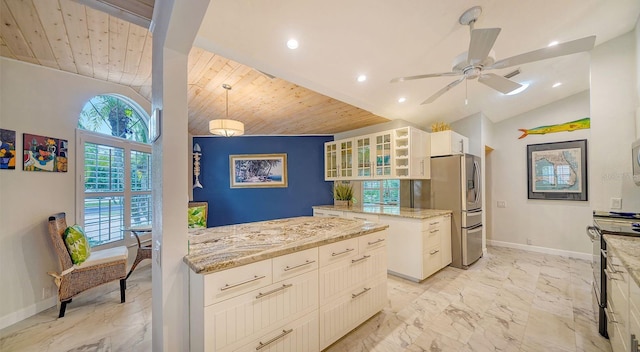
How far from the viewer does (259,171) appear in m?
5.48

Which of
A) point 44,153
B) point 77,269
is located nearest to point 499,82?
point 77,269

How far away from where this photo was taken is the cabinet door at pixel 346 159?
4614 mm

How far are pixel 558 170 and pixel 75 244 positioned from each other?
23.4ft

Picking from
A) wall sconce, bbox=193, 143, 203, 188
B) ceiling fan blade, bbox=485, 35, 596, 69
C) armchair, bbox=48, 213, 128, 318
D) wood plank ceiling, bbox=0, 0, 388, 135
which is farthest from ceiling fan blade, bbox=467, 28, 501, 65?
wall sconce, bbox=193, 143, 203, 188

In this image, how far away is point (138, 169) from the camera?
12.7ft

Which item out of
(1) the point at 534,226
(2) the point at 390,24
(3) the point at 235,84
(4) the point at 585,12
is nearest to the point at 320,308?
(2) the point at 390,24

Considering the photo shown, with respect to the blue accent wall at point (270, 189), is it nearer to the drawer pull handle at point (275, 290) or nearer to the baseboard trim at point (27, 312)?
the baseboard trim at point (27, 312)

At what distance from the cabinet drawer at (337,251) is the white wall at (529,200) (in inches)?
176

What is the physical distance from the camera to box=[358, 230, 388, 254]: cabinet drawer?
2.11 metres

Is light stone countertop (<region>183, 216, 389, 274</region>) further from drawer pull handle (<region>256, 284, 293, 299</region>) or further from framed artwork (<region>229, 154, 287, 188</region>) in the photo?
framed artwork (<region>229, 154, 287, 188</region>)

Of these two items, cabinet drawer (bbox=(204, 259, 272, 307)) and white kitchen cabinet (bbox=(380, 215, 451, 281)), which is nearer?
cabinet drawer (bbox=(204, 259, 272, 307))

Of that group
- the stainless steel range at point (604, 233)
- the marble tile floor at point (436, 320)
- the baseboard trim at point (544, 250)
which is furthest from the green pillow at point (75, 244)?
the baseboard trim at point (544, 250)

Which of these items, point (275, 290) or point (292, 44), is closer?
point (275, 290)

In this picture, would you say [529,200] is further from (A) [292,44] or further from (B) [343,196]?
(A) [292,44]
